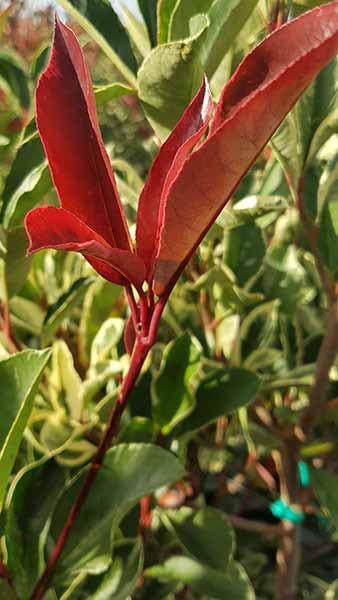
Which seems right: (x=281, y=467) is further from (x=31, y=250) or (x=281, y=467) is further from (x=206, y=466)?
(x=31, y=250)

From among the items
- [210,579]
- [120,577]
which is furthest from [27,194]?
[210,579]

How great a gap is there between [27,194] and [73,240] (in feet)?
0.88

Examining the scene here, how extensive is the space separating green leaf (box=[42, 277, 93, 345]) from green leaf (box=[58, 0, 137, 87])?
0.27 m

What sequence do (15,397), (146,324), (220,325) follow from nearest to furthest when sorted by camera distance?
(146,324) → (15,397) → (220,325)

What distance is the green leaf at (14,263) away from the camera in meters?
0.74

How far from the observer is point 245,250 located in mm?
983

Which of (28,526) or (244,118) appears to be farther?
(28,526)

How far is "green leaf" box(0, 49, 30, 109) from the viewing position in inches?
37.9

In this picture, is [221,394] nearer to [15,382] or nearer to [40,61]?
[15,382]

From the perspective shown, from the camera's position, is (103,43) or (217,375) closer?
(103,43)

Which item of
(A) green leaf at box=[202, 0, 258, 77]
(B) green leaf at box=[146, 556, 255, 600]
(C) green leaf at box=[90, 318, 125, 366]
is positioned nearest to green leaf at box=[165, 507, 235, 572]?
(B) green leaf at box=[146, 556, 255, 600]

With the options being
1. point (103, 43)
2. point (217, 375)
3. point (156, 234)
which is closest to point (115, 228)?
point (156, 234)

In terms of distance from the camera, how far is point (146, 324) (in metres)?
0.52

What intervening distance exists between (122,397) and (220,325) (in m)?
0.47
